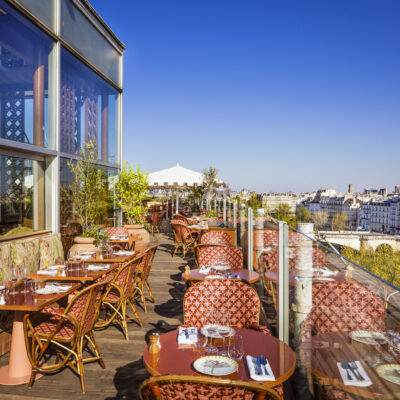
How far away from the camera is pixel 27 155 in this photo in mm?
6141

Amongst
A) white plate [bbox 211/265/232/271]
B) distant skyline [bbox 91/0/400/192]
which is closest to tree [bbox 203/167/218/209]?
distant skyline [bbox 91/0/400/192]

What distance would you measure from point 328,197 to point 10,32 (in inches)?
6405

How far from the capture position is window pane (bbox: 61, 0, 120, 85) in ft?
23.9

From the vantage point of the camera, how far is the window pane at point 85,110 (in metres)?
7.31

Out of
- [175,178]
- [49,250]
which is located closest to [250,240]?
[49,250]

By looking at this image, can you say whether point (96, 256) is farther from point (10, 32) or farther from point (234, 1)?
point (234, 1)

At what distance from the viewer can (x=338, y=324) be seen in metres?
2.65

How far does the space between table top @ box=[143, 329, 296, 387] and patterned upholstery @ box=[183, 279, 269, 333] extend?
1.79 feet

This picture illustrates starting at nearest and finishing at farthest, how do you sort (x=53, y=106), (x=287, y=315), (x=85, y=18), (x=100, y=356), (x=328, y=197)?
(x=287, y=315) < (x=100, y=356) < (x=53, y=106) < (x=85, y=18) < (x=328, y=197)

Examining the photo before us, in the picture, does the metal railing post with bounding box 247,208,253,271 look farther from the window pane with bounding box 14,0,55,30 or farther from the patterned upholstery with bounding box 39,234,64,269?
the window pane with bounding box 14,0,55,30

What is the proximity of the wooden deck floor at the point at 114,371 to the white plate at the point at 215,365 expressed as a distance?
52.5 inches

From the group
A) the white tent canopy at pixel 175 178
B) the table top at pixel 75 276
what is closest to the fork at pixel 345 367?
the table top at pixel 75 276

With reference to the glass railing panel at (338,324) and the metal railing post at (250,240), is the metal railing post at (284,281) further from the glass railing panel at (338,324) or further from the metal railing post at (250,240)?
the metal railing post at (250,240)

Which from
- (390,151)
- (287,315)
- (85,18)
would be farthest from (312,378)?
(390,151)
